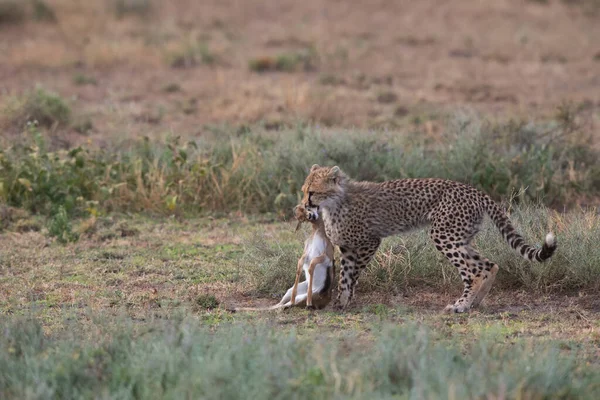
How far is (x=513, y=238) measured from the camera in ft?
24.5

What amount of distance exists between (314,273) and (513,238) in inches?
58.3

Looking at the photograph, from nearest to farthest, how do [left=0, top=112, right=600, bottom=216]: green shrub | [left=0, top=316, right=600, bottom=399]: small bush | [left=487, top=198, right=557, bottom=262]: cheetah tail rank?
[left=0, top=316, right=600, bottom=399]: small bush → [left=487, top=198, right=557, bottom=262]: cheetah tail → [left=0, top=112, right=600, bottom=216]: green shrub

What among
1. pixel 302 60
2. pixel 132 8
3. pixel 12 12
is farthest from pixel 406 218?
pixel 132 8

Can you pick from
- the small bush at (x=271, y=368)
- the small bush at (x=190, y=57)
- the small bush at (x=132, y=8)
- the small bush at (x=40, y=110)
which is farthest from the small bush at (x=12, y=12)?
the small bush at (x=271, y=368)

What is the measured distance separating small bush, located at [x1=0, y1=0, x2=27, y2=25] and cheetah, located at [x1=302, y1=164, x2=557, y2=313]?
16.9 m

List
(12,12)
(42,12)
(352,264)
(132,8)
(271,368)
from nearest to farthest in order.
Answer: (271,368) < (352,264) < (12,12) < (42,12) < (132,8)

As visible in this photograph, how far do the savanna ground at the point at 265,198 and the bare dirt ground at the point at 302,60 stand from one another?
78mm

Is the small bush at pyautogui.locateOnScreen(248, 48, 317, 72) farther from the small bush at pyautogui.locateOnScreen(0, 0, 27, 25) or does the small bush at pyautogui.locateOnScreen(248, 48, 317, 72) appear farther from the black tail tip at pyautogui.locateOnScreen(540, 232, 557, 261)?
the black tail tip at pyautogui.locateOnScreen(540, 232, 557, 261)

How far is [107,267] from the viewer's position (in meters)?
8.91

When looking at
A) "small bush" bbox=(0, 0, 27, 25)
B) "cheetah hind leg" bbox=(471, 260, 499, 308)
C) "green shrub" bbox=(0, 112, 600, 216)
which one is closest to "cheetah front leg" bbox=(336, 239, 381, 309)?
"cheetah hind leg" bbox=(471, 260, 499, 308)

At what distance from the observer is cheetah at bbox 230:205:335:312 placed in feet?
24.8

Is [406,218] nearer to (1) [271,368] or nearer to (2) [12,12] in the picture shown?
(1) [271,368]

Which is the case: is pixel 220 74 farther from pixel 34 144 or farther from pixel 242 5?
pixel 242 5

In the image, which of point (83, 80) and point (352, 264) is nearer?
point (352, 264)
